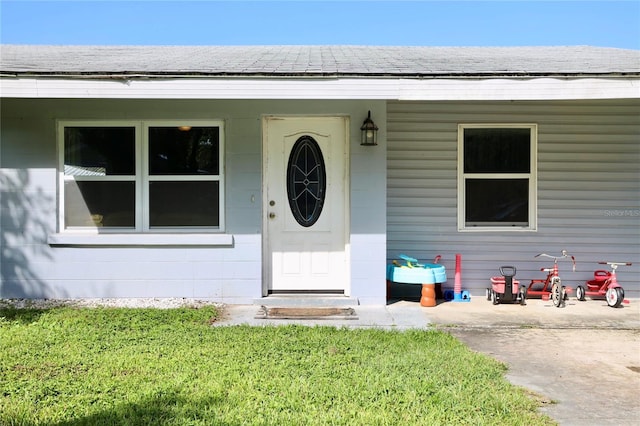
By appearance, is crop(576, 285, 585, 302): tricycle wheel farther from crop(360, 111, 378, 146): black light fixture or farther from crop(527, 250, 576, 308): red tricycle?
crop(360, 111, 378, 146): black light fixture

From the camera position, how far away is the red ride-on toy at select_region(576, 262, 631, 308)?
6.36 m

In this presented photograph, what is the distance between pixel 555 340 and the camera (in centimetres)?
492

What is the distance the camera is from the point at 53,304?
604 cm

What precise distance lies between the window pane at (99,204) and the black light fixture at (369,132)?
3155mm

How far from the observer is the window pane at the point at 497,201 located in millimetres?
7051

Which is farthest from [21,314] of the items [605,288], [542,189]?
[605,288]

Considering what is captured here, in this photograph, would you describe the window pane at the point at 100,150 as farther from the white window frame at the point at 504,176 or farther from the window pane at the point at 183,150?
the white window frame at the point at 504,176

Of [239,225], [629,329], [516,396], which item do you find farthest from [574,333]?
[239,225]

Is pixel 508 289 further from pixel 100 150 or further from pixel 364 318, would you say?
pixel 100 150

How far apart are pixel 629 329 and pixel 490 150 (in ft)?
9.72

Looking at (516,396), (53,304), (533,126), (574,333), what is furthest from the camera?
(533,126)

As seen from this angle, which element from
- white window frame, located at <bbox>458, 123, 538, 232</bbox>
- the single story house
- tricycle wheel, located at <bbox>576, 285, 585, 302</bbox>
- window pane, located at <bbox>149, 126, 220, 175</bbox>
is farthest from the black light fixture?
tricycle wheel, located at <bbox>576, 285, 585, 302</bbox>

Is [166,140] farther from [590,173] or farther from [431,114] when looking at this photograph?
[590,173]

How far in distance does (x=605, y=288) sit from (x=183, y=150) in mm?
6167
